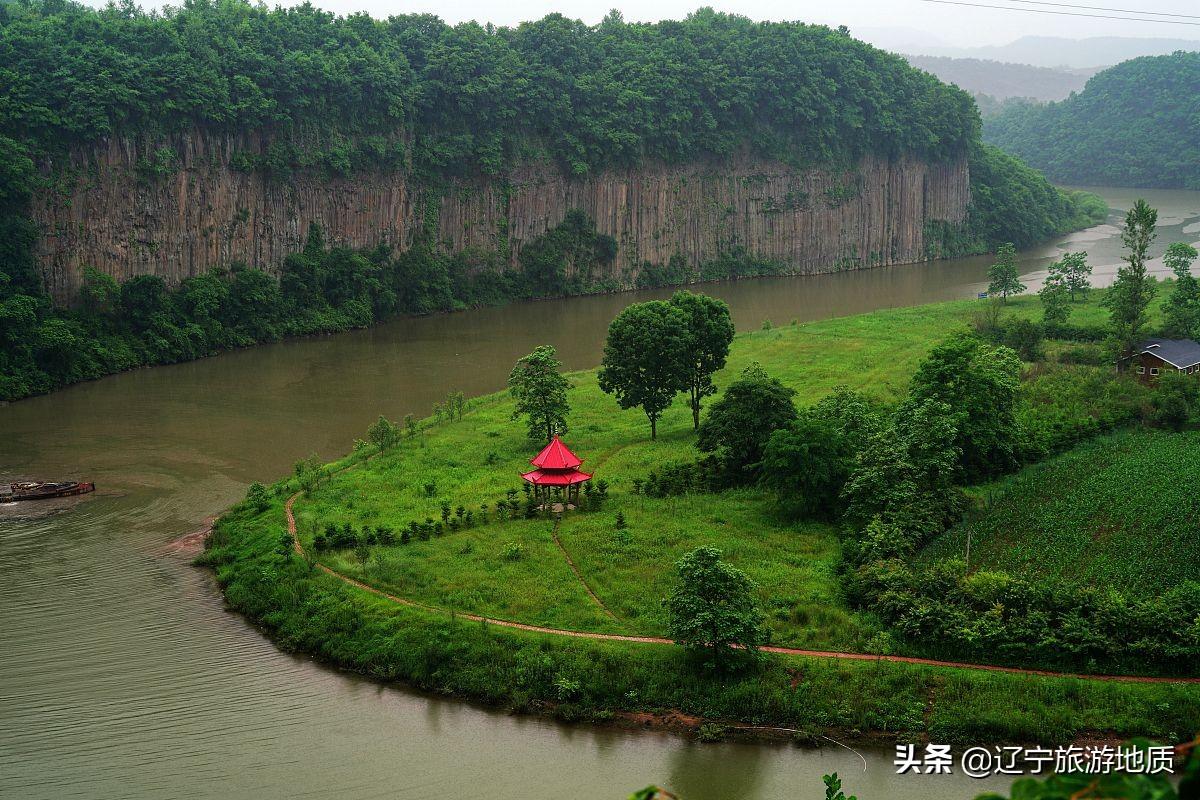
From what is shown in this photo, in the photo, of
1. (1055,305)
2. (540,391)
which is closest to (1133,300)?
(1055,305)

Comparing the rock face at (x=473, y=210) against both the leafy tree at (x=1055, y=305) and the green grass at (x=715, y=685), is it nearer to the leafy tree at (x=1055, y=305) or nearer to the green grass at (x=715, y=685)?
the leafy tree at (x=1055, y=305)

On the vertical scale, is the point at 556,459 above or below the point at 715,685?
above

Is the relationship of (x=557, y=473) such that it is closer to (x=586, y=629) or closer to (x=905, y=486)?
(x=586, y=629)

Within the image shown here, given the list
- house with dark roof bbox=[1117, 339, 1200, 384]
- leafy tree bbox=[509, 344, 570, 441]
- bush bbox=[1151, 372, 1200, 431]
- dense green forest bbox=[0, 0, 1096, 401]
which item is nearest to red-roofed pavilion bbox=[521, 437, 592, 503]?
leafy tree bbox=[509, 344, 570, 441]

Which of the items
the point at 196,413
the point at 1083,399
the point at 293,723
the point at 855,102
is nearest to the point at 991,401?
the point at 1083,399

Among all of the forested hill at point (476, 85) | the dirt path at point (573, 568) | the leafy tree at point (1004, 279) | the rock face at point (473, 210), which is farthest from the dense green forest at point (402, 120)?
the dirt path at point (573, 568)
